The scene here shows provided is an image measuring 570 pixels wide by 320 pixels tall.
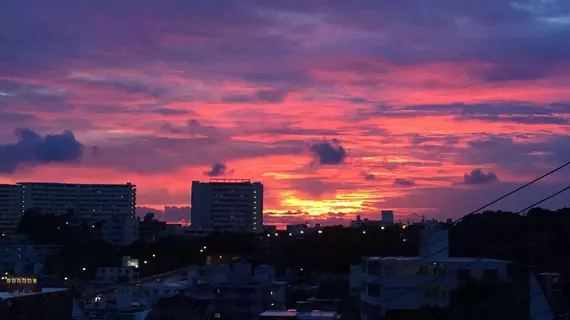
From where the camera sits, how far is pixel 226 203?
73.4m

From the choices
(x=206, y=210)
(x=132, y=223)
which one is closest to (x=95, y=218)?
(x=206, y=210)

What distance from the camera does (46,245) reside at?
157 feet

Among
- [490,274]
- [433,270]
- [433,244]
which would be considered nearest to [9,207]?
[433,244]

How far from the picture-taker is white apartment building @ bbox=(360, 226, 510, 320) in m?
18.6

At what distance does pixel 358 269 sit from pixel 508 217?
25.3 ft

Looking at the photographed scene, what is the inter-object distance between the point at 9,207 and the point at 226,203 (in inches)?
688

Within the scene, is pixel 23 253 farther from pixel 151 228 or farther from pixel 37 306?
pixel 37 306

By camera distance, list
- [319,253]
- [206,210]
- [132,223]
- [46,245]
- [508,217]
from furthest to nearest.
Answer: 1. [206,210]
2. [132,223]
3. [46,245]
4. [319,253]
5. [508,217]

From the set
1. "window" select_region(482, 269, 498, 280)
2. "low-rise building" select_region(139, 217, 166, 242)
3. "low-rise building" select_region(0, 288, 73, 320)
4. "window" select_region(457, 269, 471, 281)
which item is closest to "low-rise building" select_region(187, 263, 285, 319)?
"low-rise building" select_region(0, 288, 73, 320)

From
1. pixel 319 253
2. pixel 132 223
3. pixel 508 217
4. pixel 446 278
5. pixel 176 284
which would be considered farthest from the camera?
pixel 132 223

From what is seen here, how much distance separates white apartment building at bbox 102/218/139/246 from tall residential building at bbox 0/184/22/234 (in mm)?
18751

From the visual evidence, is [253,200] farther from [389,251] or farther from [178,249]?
[389,251]

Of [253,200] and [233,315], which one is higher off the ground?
[253,200]

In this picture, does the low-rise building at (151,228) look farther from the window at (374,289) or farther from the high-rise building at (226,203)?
the window at (374,289)
